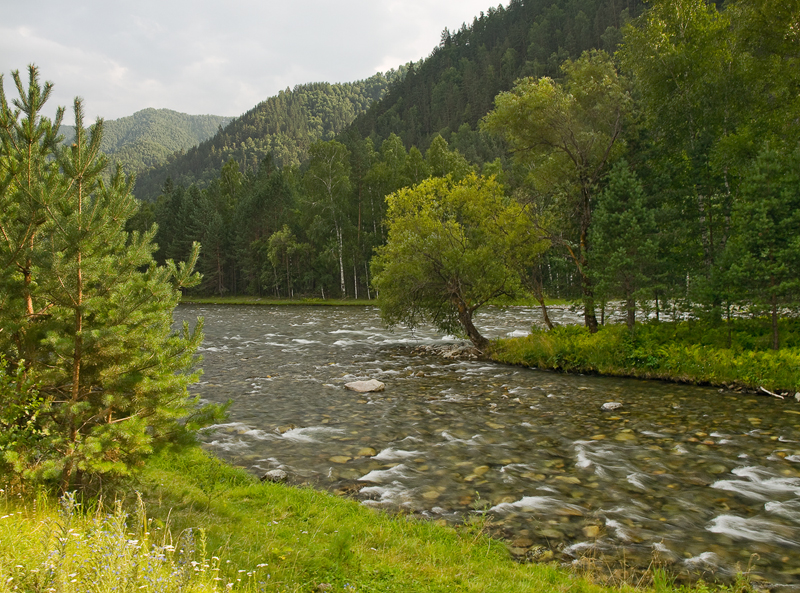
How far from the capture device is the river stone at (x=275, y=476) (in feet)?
33.7

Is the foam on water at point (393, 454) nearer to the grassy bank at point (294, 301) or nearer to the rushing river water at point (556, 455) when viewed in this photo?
the rushing river water at point (556, 455)

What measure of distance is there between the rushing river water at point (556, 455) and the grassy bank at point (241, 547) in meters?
1.32

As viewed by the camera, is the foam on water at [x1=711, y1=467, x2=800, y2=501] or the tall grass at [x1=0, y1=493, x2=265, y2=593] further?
the foam on water at [x1=711, y1=467, x2=800, y2=501]

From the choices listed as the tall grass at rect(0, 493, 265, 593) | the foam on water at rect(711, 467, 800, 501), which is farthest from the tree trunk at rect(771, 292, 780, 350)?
the tall grass at rect(0, 493, 265, 593)

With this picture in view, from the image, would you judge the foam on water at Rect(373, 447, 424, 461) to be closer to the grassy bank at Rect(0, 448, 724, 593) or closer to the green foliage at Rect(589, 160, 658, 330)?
the grassy bank at Rect(0, 448, 724, 593)

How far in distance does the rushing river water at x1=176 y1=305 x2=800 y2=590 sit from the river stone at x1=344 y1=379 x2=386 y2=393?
526mm

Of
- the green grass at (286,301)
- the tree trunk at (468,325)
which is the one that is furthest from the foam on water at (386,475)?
the green grass at (286,301)

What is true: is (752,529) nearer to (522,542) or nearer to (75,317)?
(522,542)

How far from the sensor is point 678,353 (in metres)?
20.2

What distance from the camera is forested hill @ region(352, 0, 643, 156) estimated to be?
14388cm

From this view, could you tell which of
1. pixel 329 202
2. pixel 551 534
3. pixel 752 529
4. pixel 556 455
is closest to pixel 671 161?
pixel 556 455

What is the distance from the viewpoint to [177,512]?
690 cm

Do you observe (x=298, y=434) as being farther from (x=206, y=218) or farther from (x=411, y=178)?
(x=206, y=218)

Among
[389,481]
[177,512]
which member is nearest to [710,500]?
[389,481]
